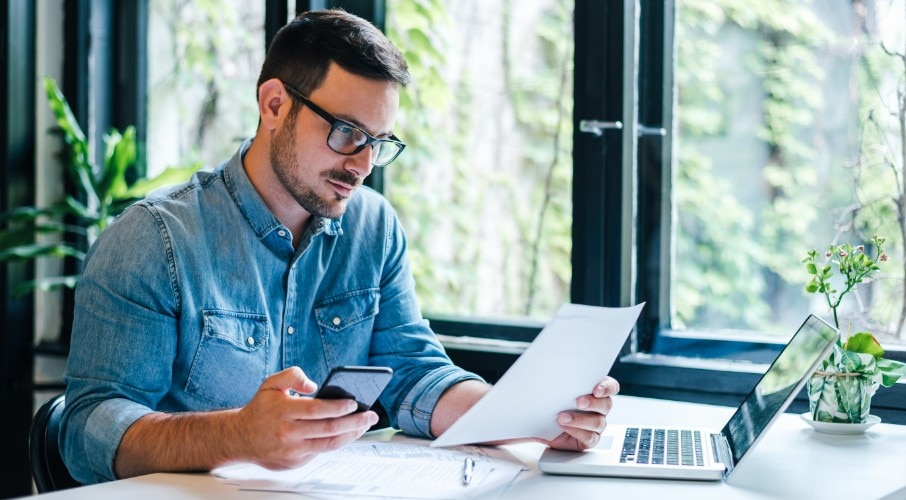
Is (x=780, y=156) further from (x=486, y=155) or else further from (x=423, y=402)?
(x=423, y=402)

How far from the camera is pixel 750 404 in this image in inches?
60.4

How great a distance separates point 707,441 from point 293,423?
0.66 m

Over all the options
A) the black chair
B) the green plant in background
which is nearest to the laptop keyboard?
the black chair

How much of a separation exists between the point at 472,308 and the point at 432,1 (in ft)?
2.72

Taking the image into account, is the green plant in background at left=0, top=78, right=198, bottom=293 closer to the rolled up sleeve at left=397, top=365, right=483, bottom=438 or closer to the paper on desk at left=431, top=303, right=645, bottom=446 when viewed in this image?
the rolled up sleeve at left=397, top=365, right=483, bottom=438

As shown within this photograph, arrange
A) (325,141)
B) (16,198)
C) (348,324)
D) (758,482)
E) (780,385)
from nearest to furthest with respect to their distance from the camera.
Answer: (758,482) < (780,385) < (325,141) < (348,324) < (16,198)

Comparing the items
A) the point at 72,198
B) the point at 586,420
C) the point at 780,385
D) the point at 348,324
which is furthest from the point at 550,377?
the point at 72,198

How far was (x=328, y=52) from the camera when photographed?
1.72 m

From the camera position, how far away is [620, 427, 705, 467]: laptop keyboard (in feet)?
4.51

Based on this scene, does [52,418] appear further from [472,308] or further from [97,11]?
[97,11]

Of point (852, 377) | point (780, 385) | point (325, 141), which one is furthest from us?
point (325, 141)

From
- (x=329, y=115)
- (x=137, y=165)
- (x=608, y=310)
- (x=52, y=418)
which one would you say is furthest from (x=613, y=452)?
(x=137, y=165)

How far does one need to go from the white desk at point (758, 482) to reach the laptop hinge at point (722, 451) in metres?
0.02

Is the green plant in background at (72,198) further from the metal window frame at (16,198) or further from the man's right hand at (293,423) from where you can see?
the man's right hand at (293,423)
